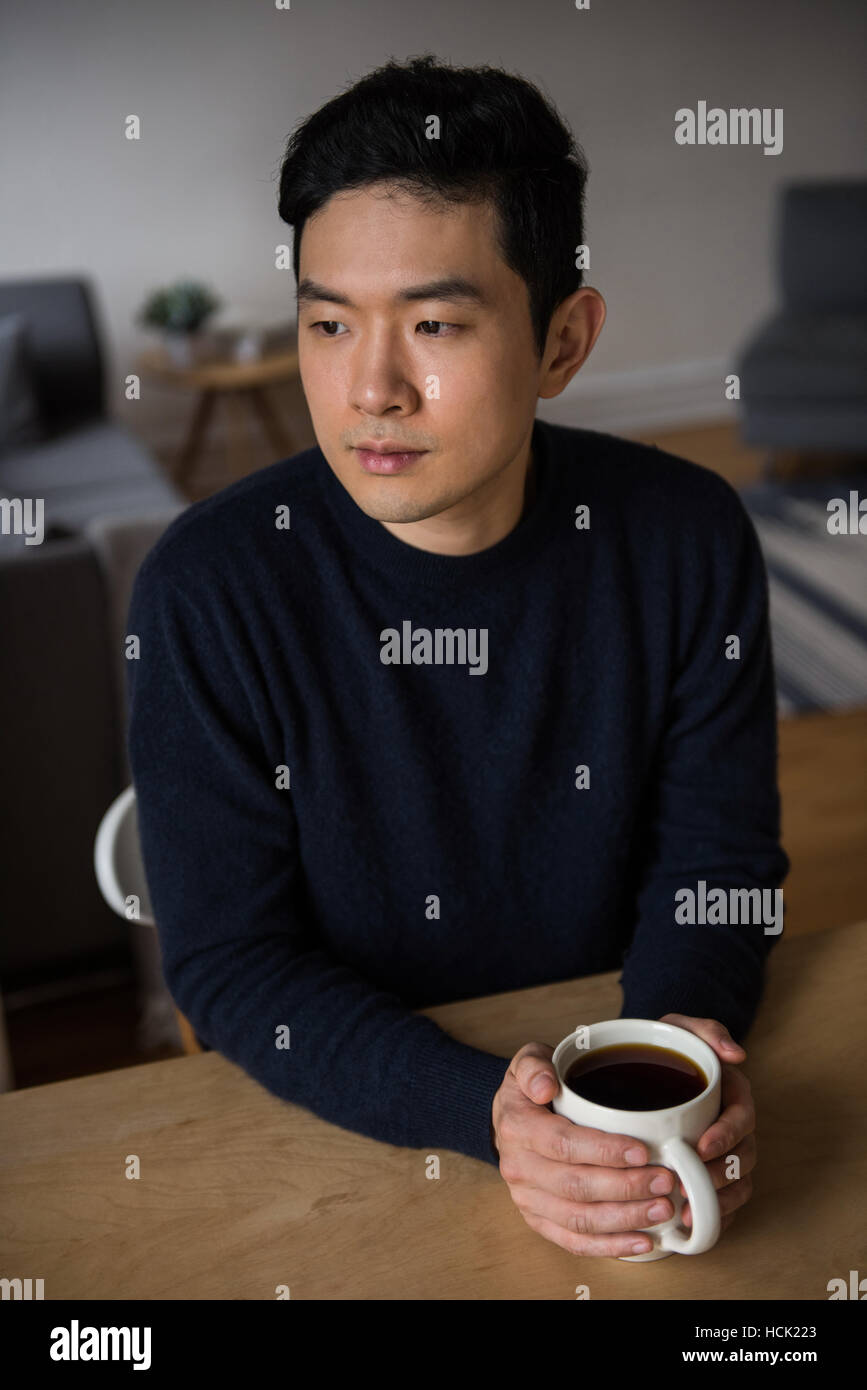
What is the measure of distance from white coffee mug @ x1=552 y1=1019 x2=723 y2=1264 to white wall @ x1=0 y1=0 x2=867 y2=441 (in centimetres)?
448

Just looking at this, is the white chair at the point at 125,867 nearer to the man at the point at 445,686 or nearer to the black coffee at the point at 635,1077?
the man at the point at 445,686

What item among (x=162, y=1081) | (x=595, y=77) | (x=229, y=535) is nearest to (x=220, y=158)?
(x=595, y=77)

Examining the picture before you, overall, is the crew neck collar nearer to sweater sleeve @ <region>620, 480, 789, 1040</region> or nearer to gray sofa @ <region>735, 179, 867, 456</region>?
sweater sleeve @ <region>620, 480, 789, 1040</region>

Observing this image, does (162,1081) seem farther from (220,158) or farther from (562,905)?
(220,158)

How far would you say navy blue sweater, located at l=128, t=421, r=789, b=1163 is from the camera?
42.0 inches

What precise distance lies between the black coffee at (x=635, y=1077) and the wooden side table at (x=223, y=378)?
3803 millimetres

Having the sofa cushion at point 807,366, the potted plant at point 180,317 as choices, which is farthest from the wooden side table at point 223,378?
the sofa cushion at point 807,366

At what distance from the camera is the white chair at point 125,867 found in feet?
4.08

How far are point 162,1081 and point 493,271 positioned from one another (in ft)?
2.14

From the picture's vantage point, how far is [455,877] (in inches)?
46.9

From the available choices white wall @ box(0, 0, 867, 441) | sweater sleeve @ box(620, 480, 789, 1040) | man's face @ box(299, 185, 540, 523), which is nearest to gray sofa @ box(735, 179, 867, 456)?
white wall @ box(0, 0, 867, 441)

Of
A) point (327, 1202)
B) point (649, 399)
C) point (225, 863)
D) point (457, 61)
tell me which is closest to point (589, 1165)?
point (327, 1202)

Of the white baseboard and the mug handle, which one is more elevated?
the white baseboard

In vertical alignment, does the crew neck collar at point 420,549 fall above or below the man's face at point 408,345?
below
